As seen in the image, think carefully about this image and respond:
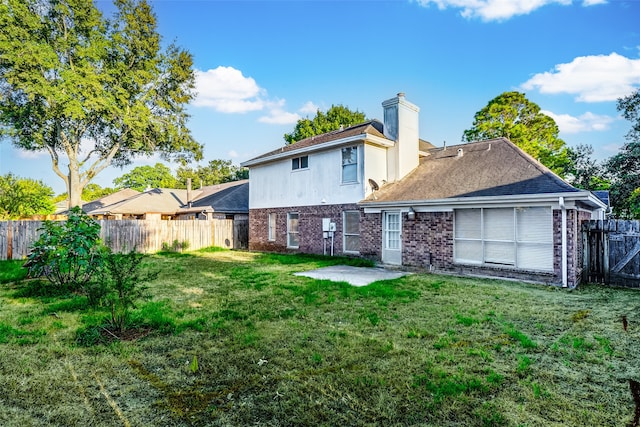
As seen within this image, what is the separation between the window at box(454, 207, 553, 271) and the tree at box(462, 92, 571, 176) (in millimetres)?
→ 19507

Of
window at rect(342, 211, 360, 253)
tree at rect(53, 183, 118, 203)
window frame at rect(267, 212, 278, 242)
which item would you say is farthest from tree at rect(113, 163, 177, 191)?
window at rect(342, 211, 360, 253)

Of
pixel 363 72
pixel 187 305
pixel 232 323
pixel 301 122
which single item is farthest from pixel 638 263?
pixel 301 122

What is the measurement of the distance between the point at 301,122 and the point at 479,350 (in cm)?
3321

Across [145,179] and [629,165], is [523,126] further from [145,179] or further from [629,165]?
[145,179]

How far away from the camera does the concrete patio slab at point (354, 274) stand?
9.09 m

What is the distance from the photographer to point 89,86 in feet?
60.3

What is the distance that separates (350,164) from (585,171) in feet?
59.8

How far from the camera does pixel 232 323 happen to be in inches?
210

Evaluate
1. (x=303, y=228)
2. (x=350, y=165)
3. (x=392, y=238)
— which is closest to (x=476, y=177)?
(x=392, y=238)

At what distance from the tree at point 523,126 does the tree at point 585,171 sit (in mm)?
2784

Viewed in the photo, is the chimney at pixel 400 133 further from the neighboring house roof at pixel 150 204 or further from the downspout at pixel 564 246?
the neighboring house roof at pixel 150 204

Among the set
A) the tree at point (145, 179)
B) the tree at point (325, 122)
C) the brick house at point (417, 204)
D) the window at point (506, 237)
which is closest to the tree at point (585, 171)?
the brick house at point (417, 204)

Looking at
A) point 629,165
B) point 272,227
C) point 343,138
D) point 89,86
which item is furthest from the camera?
point 89,86

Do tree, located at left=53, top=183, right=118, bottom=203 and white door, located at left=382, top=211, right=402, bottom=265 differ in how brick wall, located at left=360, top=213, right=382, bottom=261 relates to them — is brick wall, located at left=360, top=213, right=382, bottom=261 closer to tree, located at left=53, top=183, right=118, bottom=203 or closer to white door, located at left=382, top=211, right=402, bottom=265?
white door, located at left=382, top=211, right=402, bottom=265
